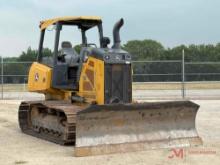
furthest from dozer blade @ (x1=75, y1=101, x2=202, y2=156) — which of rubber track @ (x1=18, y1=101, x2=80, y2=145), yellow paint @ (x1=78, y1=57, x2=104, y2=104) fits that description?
yellow paint @ (x1=78, y1=57, x2=104, y2=104)

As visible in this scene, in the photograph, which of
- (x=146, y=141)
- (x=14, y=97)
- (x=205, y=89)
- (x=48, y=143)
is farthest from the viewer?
(x=205, y=89)

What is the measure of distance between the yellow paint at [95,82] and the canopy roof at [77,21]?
53.4 inches

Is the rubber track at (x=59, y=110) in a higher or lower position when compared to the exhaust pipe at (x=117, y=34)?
lower

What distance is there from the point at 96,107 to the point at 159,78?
19.4 metres

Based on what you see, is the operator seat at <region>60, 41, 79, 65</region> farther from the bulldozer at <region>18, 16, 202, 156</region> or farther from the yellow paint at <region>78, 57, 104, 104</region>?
the yellow paint at <region>78, 57, 104, 104</region>

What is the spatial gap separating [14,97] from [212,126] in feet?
46.9

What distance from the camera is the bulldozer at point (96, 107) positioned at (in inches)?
378

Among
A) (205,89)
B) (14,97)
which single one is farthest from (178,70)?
(14,97)

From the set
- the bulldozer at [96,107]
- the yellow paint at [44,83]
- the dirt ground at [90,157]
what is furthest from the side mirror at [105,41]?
the dirt ground at [90,157]

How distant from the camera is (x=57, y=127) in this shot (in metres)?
→ 11.2

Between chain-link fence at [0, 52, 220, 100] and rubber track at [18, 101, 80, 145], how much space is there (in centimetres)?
1298

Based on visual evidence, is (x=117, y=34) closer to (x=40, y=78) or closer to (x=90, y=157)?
(x=40, y=78)

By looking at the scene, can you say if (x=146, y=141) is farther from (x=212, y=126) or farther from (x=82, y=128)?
(x=212, y=126)

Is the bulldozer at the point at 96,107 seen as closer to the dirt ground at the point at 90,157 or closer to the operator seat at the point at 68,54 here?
the operator seat at the point at 68,54
